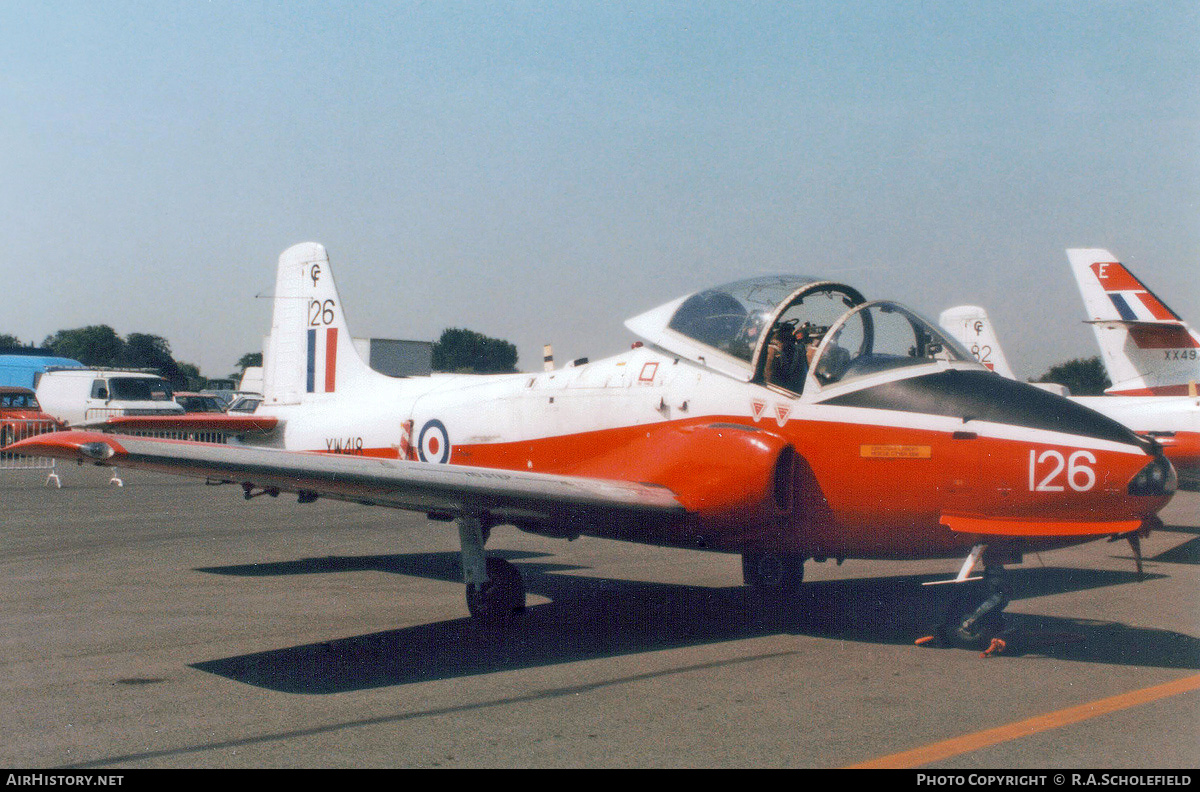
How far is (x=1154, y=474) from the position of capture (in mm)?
5496

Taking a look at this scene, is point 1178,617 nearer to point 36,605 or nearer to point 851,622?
point 851,622

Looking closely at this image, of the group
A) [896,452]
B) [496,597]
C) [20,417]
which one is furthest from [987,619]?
[20,417]

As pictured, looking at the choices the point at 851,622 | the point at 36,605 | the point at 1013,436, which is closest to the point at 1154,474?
the point at 1013,436

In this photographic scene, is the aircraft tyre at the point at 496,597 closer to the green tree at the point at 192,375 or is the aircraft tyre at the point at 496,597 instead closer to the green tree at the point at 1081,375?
the green tree at the point at 1081,375

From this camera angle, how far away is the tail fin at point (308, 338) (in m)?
10.1

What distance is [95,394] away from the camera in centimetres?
3147

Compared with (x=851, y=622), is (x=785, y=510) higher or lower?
higher

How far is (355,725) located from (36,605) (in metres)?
4.37

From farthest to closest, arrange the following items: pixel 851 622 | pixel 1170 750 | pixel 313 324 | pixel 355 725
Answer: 1. pixel 313 324
2. pixel 851 622
3. pixel 355 725
4. pixel 1170 750

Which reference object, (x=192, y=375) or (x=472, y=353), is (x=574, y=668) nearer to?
(x=472, y=353)

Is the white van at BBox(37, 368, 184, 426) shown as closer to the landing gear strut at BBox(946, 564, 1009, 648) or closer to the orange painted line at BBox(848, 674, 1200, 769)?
the landing gear strut at BBox(946, 564, 1009, 648)

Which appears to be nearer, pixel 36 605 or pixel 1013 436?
pixel 1013 436

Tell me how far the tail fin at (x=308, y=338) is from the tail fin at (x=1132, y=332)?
11.0 metres

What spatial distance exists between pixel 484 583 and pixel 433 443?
1872 millimetres
